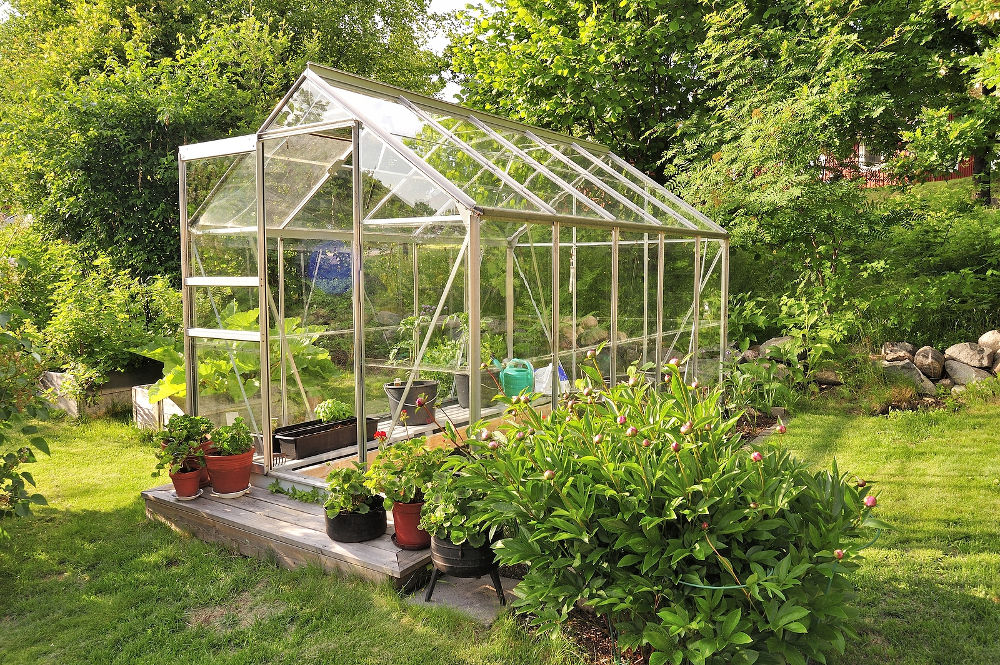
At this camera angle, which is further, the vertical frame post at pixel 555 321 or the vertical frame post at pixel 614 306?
the vertical frame post at pixel 614 306

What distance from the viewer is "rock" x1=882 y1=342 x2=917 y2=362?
783 centimetres

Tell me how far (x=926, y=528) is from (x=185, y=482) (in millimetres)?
4795

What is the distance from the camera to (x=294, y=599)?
3475mm

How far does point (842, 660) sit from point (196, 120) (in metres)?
9.65

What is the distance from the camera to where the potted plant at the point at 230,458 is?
4449mm

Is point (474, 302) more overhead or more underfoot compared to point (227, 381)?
more overhead

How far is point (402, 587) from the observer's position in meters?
3.48

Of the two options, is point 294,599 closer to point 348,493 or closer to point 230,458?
point 348,493

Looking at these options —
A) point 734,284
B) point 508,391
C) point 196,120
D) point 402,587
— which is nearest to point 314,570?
point 402,587

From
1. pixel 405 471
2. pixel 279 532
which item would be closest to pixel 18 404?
pixel 279 532

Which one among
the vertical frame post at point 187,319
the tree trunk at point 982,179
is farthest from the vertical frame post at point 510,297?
the tree trunk at point 982,179

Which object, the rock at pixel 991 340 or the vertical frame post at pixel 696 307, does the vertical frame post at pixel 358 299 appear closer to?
the vertical frame post at pixel 696 307

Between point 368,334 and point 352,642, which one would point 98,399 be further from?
point 352,642

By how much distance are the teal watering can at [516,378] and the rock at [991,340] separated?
605 cm
